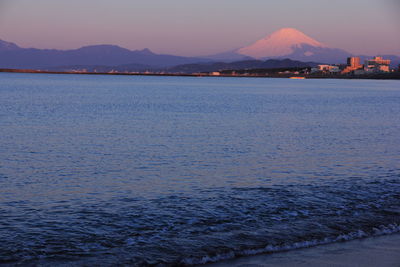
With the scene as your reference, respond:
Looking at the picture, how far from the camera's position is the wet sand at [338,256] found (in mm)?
8938

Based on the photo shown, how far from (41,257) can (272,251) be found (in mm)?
4509

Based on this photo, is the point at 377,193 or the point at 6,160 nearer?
the point at 377,193

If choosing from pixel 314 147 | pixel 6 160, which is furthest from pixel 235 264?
pixel 314 147

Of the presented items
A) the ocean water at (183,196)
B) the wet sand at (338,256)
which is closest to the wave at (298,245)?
the ocean water at (183,196)

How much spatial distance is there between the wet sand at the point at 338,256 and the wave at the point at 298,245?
0.57ft

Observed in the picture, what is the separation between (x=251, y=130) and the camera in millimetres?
34219

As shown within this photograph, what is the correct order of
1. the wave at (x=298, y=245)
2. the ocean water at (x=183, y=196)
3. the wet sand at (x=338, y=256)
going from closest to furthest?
the wet sand at (x=338, y=256) → the wave at (x=298, y=245) → the ocean water at (x=183, y=196)

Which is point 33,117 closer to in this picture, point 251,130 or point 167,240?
point 251,130

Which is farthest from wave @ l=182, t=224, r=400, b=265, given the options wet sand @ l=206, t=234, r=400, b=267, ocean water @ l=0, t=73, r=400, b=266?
wet sand @ l=206, t=234, r=400, b=267

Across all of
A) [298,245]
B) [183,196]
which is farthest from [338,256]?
[183,196]

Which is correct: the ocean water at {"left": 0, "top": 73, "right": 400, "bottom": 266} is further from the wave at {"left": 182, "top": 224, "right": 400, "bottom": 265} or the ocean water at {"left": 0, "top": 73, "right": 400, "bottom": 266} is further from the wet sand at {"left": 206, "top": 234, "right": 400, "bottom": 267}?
the wet sand at {"left": 206, "top": 234, "right": 400, "bottom": 267}

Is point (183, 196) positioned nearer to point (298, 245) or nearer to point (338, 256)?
point (298, 245)

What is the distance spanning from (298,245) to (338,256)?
98cm

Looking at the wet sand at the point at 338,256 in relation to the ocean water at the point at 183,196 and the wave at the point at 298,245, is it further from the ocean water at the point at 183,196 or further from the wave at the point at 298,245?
the ocean water at the point at 183,196
